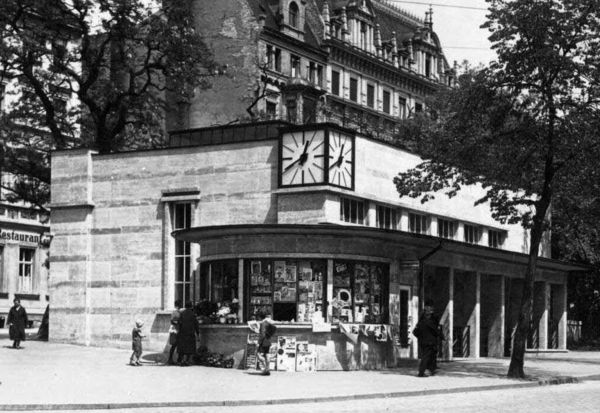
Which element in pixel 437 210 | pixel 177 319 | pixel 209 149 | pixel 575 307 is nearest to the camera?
pixel 177 319

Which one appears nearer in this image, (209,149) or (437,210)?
(209,149)

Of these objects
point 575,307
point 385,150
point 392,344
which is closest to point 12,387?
point 392,344

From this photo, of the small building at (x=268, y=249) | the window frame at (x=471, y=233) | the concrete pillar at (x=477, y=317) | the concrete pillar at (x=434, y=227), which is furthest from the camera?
the window frame at (x=471, y=233)

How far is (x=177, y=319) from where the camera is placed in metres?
31.0

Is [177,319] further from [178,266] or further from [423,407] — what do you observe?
[423,407]

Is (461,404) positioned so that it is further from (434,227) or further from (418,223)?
(434,227)

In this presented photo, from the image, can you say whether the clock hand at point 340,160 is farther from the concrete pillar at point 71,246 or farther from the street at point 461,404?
the street at point 461,404

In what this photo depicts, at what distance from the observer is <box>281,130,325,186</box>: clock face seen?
34.7 meters

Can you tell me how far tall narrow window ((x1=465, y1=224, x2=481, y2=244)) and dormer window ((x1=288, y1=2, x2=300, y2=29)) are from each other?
3779cm

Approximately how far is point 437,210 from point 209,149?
997 centimetres

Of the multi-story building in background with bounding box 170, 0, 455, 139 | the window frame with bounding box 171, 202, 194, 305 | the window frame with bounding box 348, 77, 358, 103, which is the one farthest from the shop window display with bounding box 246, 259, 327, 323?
the window frame with bounding box 348, 77, 358, 103

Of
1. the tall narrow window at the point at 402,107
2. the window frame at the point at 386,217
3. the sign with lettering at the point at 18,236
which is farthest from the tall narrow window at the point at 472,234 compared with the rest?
the tall narrow window at the point at 402,107

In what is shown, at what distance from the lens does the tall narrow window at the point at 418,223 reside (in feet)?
133

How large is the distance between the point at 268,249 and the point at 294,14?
52.6m
